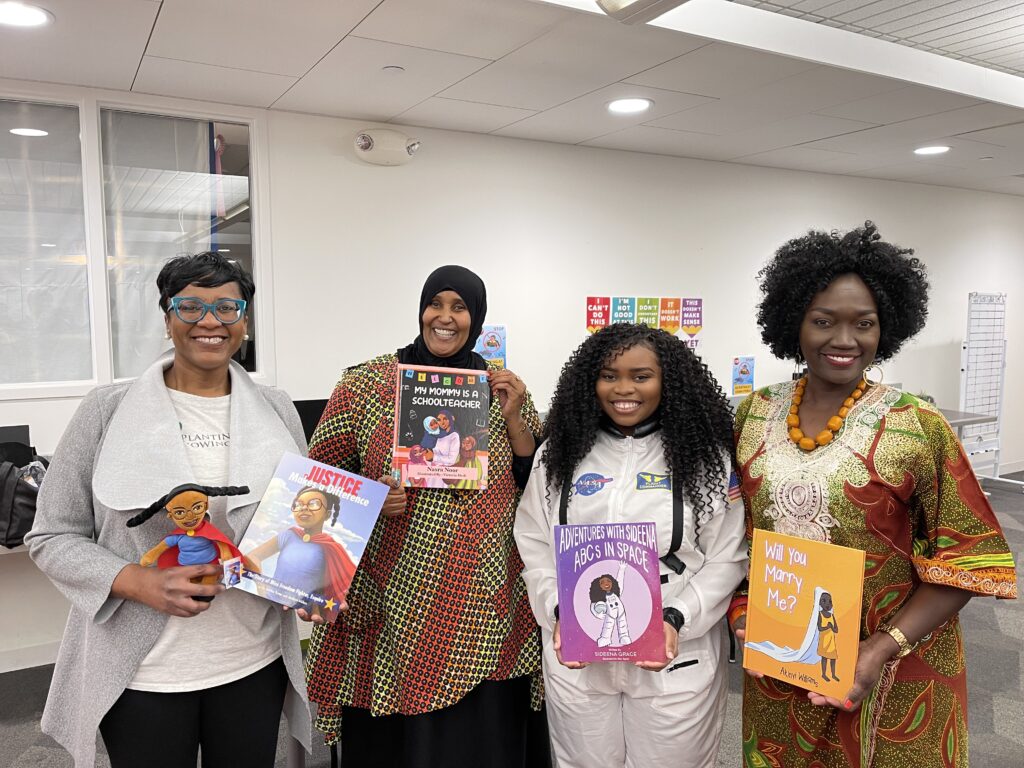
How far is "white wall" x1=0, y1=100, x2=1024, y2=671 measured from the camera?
3.88 metres

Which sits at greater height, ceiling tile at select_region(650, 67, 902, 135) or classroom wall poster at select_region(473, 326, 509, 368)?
ceiling tile at select_region(650, 67, 902, 135)

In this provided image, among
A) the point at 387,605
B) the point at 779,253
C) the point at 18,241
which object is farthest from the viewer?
the point at 18,241

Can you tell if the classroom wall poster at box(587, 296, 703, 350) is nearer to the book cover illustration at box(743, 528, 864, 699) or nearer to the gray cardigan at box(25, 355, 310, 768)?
the book cover illustration at box(743, 528, 864, 699)

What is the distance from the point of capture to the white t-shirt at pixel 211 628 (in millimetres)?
1392

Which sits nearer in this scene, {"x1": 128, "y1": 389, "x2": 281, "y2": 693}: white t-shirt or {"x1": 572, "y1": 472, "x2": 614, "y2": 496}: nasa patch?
{"x1": 128, "y1": 389, "x2": 281, "y2": 693}: white t-shirt

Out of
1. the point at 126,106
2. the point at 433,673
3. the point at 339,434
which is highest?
the point at 126,106

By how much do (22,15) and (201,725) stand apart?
253 centimetres

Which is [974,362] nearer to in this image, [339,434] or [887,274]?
[887,274]

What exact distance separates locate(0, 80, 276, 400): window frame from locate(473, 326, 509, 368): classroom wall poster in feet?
4.45

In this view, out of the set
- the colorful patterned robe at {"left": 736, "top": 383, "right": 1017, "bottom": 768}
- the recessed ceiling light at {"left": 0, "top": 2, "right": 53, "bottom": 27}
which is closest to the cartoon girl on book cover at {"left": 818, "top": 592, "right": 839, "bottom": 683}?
the colorful patterned robe at {"left": 736, "top": 383, "right": 1017, "bottom": 768}

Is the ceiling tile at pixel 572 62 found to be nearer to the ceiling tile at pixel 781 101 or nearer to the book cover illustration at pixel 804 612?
the ceiling tile at pixel 781 101

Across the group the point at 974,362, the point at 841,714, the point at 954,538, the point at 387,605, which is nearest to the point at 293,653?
the point at 387,605

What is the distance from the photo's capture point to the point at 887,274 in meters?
1.48

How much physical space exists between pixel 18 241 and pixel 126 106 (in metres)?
0.84
